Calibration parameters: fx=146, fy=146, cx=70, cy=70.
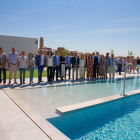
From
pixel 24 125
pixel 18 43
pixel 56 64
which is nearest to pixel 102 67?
pixel 56 64

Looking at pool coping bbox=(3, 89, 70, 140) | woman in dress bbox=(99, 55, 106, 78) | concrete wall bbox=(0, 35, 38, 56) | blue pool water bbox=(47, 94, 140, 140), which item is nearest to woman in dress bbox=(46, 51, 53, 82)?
woman in dress bbox=(99, 55, 106, 78)

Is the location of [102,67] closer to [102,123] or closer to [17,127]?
[102,123]

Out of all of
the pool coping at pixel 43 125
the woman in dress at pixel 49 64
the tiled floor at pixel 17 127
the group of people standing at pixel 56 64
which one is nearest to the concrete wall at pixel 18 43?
the group of people standing at pixel 56 64

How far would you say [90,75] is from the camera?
36.8 feet

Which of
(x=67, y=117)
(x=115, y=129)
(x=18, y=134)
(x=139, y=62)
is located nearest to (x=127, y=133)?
(x=115, y=129)

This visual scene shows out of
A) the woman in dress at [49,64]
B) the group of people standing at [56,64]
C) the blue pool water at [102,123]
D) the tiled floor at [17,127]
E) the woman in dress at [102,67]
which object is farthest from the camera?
the woman in dress at [102,67]

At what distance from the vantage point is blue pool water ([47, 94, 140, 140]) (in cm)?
324

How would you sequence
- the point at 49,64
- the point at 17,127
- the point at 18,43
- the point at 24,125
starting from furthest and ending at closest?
the point at 18,43 → the point at 49,64 → the point at 24,125 → the point at 17,127

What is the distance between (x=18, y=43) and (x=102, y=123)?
64.5 ft

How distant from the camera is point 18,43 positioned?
2091cm

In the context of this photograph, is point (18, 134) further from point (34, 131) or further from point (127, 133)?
point (127, 133)

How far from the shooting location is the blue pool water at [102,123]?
10.6 ft

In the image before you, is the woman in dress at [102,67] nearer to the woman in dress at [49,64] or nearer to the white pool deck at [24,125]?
the woman in dress at [49,64]

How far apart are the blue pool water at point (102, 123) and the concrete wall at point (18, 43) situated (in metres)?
18.5
